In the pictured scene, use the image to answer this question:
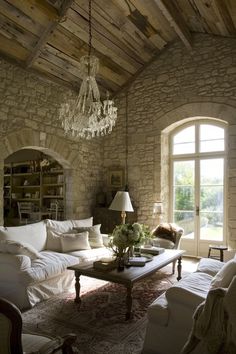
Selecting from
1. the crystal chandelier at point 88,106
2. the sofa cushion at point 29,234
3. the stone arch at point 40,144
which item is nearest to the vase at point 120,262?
the sofa cushion at point 29,234

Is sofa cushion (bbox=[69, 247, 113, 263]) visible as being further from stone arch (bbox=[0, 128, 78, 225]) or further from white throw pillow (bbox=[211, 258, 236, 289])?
white throw pillow (bbox=[211, 258, 236, 289])

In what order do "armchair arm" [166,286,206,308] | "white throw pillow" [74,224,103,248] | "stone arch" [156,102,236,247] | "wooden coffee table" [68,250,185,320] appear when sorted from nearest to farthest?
"armchair arm" [166,286,206,308] < "wooden coffee table" [68,250,185,320] < "white throw pillow" [74,224,103,248] < "stone arch" [156,102,236,247]

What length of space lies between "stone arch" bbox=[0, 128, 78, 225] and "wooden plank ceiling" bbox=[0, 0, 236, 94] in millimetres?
1227

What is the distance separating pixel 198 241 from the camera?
6121mm

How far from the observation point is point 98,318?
3.07 m

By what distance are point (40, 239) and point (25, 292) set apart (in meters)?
1.15

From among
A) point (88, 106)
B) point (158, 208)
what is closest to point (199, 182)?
point (158, 208)

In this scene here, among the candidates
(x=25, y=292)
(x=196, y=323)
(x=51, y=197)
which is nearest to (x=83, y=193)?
(x=51, y=197)

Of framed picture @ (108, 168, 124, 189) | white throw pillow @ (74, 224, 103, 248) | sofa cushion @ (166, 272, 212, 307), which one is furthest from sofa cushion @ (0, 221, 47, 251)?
framed picture @ (108, 168, 124, 189)

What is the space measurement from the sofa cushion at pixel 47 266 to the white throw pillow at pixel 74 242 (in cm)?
24

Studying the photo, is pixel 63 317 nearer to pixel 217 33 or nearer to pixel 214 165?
pixel 214 165

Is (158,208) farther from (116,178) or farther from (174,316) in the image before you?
(174,316)

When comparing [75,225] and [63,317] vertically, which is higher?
[75,225]

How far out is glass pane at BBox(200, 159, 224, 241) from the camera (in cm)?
591
